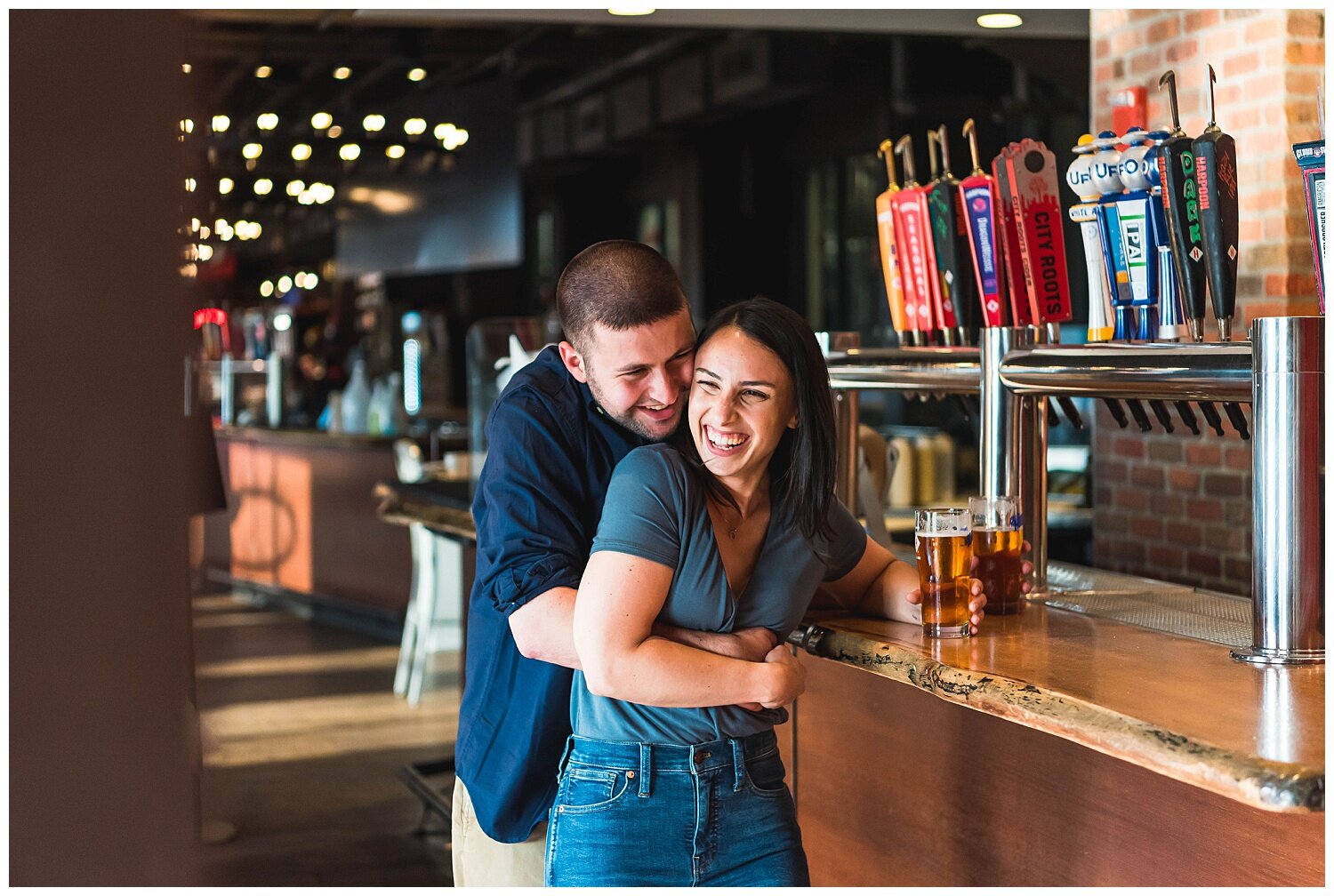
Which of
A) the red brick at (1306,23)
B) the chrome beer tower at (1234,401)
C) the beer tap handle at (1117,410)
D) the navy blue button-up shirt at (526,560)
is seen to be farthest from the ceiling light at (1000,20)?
the navy blue button-up shirt at (526,560)

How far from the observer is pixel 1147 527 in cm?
394

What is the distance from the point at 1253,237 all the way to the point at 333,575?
556 cm

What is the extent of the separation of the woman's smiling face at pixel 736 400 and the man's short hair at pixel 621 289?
88 millimetres

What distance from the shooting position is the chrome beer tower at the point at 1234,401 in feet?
5.20

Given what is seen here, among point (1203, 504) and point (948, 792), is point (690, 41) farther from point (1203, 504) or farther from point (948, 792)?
point (948, 792)

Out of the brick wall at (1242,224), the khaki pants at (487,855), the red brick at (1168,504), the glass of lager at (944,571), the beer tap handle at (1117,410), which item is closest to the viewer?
the glass of lager at (944,571)

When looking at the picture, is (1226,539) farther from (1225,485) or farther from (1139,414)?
(1139,414)

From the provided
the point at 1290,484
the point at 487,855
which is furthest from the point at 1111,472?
the point at 487,855

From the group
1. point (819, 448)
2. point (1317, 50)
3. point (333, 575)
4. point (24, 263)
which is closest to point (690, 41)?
point (333, 575)

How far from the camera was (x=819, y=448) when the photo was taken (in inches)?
63.7

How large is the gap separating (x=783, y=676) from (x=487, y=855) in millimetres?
643

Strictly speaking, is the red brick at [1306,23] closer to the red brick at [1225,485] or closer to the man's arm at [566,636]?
the red brick at [1225,485]

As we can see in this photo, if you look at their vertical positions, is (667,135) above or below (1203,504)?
above

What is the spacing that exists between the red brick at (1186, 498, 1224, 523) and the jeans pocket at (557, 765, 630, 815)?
2.60 m
